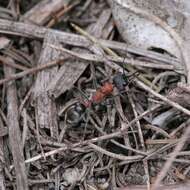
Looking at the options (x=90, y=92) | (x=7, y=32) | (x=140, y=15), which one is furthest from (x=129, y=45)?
(x=7, y=32)

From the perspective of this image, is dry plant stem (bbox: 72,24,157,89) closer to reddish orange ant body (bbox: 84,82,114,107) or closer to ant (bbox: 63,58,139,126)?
ant (bbox: 63,58,139,126)

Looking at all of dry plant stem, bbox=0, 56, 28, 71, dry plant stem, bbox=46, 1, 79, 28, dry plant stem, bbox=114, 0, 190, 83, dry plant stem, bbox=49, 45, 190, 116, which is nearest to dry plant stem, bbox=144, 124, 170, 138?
dry plant stem, bbox=49, 45, 190, 116

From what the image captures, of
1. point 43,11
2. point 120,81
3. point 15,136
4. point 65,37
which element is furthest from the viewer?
point 43,11

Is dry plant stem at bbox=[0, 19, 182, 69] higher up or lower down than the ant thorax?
higher up

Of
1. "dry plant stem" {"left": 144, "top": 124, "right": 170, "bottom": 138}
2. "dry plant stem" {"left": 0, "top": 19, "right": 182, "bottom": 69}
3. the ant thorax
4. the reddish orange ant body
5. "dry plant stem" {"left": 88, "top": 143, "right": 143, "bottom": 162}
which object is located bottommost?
"dry plant stem" {"left": 88, "top": 143, "right": 143, "bottom": 162}

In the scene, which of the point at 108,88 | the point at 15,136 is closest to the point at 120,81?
the point at 108,88

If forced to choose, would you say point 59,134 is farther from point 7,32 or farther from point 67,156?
point 7,32

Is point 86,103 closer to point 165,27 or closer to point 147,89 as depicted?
point 147,89
